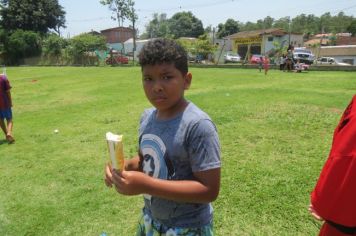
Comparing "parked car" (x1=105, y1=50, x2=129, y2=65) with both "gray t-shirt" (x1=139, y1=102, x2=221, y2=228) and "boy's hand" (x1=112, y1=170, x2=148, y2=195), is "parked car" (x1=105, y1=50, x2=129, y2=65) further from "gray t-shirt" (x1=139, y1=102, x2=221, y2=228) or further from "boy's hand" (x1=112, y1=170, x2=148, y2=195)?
"boy's hand" (x1=112, y1=170, x2=148, y2=195)

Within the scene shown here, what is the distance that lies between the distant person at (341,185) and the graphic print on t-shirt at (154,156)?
0.79 m

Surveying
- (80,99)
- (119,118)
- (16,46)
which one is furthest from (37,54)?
(119,118)

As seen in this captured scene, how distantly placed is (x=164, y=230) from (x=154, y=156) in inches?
16.9

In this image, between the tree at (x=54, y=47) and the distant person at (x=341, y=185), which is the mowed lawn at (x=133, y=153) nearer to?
the distant person at (x=341, y=185)

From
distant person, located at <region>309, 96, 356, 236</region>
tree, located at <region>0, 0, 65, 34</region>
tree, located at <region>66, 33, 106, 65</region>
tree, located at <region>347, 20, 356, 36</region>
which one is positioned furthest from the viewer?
tree, located at <region>347, 20, 356, 36</region>

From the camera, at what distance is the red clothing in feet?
27.5

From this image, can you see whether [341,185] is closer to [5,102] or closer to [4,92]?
[4,92]

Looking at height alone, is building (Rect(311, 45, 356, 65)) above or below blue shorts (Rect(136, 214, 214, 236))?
below

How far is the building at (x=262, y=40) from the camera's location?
→ 187 ft

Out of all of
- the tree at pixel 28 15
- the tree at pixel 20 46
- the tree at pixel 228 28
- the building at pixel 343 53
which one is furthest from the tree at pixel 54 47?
the tree at pixel 228 28

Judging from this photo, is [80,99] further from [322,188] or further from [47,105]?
[322,188]

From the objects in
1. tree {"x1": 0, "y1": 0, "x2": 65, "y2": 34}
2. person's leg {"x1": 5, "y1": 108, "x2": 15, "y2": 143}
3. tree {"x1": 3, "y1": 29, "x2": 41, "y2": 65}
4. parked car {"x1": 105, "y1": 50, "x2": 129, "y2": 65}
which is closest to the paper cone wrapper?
person's leg {"x1": 5, "y1": 108, "x2": 15, "y2": 143}

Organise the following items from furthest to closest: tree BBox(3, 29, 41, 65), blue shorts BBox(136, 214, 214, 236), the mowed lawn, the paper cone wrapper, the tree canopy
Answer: the tree canopy < tree BBox(3, 29, 41, 65) < the mowed lawn < blue shorts BBox(136, 214, 214, 236) < the paper cone wrapper

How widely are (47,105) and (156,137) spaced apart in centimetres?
1301
